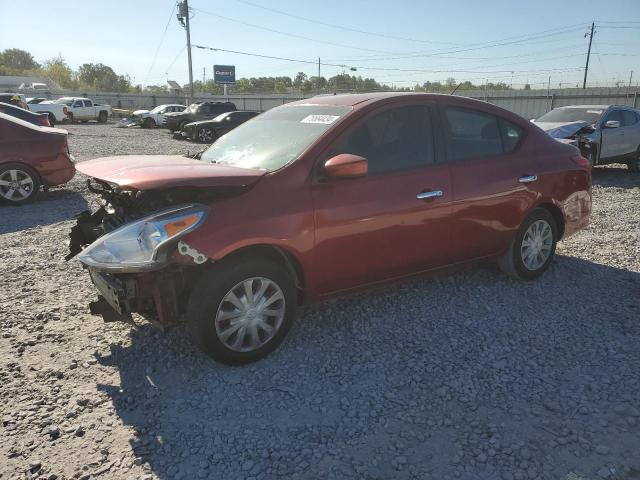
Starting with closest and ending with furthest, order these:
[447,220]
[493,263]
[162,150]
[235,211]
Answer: [235,211] < [447,220] < [493,263] < [162,150]

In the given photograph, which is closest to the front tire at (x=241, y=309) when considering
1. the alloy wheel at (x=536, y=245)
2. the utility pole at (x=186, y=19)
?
the alloy wheel at (x=536, y=245)

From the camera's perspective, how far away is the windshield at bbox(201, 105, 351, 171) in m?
3.63

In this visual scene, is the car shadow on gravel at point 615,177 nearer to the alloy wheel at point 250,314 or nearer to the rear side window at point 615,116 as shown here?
the rear side window at point 615,116

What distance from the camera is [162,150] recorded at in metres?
17.2

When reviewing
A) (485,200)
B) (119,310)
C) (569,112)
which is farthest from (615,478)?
(569,112)

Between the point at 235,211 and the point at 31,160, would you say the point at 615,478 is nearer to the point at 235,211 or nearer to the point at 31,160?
the point at 235,211

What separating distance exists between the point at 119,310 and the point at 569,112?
40.8 ft

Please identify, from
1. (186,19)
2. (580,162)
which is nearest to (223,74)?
(186,19)

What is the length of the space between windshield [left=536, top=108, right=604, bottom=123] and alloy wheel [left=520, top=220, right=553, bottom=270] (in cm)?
831

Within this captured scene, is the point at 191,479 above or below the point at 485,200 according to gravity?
below

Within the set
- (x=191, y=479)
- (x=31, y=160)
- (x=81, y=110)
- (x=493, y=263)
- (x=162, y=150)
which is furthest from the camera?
(x=81, y=110)

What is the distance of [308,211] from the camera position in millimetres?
3379

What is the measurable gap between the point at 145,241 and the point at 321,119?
1624 millimetres

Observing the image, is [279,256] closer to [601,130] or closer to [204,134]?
[601,130]
